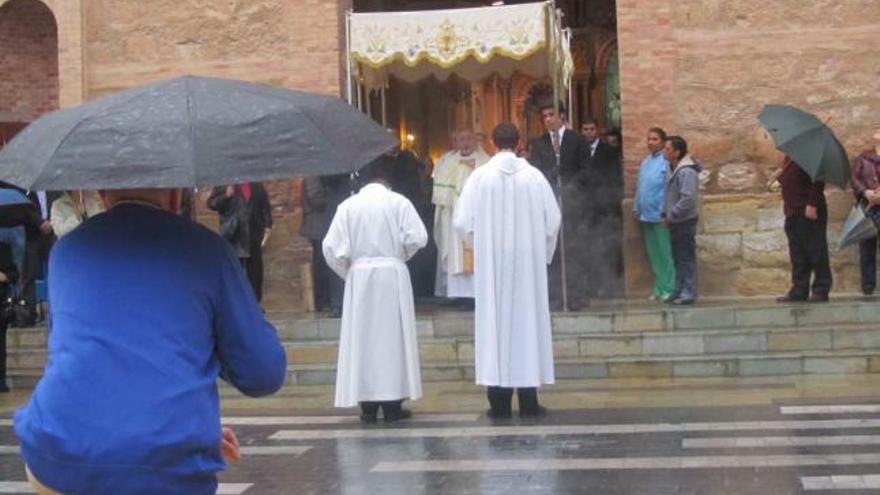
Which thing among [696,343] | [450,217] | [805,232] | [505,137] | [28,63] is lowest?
[696,343]

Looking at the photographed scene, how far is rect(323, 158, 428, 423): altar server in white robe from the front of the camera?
1077 cm

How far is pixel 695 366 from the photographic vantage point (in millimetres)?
12805

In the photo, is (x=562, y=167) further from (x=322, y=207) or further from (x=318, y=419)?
(x=318, y=419)

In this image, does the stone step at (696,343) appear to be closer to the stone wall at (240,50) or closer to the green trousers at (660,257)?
the green trousers at (660,257)

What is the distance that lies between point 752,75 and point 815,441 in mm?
7992

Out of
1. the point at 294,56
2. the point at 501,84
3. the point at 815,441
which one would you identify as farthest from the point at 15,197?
the point at 501,84

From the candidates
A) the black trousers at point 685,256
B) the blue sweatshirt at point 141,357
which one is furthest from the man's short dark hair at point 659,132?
the blue sweatshirt at point 141,357

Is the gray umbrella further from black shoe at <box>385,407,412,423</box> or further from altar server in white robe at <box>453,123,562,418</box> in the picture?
black shoe at <box>385,407,412,423</box>

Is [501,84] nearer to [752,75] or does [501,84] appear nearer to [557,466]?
[752,75]

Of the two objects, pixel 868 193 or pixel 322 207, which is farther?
pixel 322 207

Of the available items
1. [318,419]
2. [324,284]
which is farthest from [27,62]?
[318,419]

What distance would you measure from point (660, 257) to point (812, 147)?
248 centimetres

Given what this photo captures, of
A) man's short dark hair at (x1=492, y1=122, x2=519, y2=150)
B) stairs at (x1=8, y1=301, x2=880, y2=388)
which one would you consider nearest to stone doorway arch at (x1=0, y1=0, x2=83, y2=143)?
stairs at (x1=8, y1=301, x2=880, y2=388)

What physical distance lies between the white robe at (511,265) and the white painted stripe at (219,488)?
9.03ft
